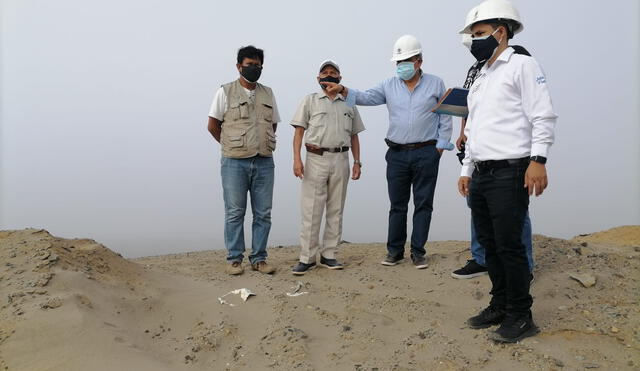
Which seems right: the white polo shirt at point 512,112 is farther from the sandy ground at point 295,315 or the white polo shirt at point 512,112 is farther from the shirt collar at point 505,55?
the sandy ground at point 295,315

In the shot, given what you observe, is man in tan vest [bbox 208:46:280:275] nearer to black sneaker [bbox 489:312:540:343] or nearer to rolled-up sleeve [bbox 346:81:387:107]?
rolled-up sleeve [bbox 346:81:387:107]

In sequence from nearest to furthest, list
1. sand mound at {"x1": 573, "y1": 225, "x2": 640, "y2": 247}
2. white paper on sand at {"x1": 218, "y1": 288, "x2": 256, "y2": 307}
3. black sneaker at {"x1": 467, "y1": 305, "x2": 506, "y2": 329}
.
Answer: black sneaker at {"x1": 467, "y1": 305, "x2": 506, "y2": 329} < white paper on sand at {"x1": 218, "y1": 288, "x2": 256, "y2": 307} < sand mound at {"x1": 573, "y1": 225, "x2": 640, "y2": 247}

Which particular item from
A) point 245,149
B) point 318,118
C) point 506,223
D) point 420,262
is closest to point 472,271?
point 420,262

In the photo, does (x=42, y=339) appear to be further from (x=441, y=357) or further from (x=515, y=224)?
(x=515, y=224)

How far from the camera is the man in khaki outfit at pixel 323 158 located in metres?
5.35

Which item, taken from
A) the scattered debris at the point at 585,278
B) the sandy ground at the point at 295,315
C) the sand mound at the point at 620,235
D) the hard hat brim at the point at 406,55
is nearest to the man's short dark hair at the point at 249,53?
the hard hat brim at the point at 406,55

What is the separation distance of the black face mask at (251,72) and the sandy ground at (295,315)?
2175mm

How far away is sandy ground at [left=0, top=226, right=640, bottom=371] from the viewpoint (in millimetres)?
3424

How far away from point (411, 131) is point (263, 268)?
2252 mm

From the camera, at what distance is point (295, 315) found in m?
4.18

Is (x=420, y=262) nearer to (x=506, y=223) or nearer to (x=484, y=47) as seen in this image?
(x=506, y=223)

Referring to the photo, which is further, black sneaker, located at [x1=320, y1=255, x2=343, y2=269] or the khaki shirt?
black sneaker, located at [x1=320, y1=255, x2=343, y2=269]

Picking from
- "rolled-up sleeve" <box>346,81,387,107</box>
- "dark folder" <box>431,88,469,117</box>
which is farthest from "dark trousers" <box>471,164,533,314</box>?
"rolled-up sleeve" <box>346,81,387,107</box>

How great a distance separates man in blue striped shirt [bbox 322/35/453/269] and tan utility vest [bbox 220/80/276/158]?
0.87 meters
